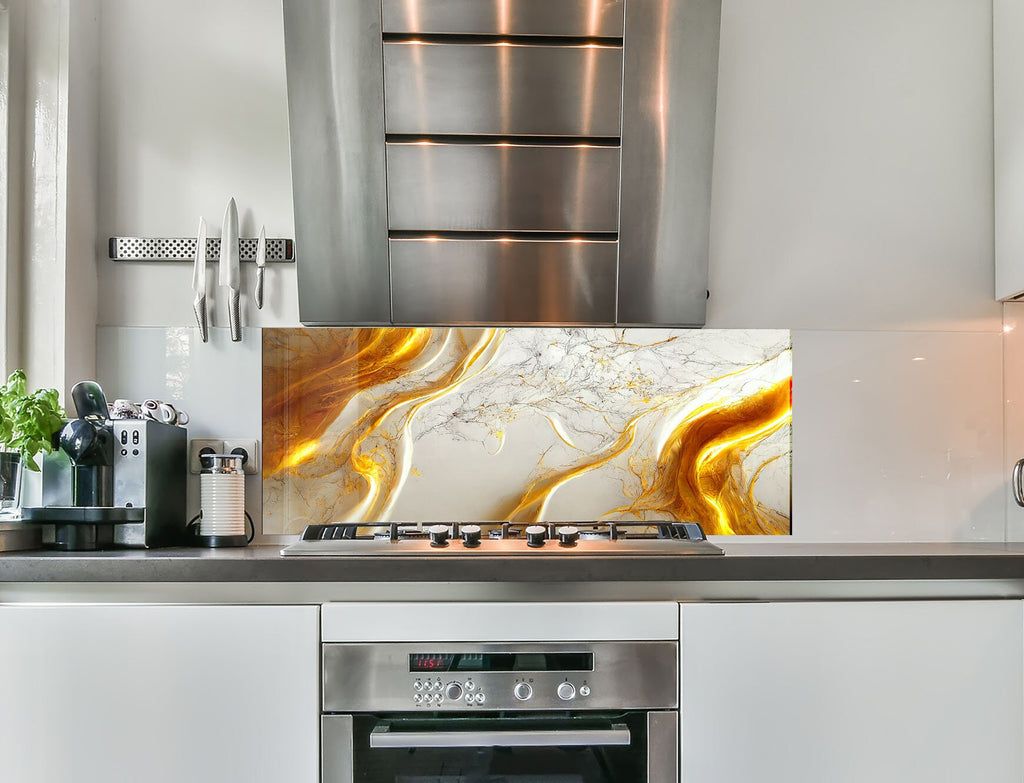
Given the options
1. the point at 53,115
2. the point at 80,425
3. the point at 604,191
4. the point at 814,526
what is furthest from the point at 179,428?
the point at 814,526

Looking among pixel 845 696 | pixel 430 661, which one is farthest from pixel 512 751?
pixel 845 696

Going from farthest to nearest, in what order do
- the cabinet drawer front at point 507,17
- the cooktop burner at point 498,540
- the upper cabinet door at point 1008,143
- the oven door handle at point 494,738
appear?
the upper cabinet door at point 1008,143 < the cabinet drawer front at point 507,17 < the cooktop burner at point 498,540 < the oven door handle at point 494,738

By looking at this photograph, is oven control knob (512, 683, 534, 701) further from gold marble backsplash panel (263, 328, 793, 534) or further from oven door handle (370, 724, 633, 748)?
gold marble backsplash panel (263, 328, 793, 534)

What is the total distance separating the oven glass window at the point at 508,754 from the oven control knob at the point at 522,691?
0.13 ft

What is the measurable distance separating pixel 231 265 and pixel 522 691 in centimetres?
123

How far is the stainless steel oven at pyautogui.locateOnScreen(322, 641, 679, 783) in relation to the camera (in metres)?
1.46

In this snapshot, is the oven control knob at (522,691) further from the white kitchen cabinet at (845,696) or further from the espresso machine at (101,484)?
the espresso machine at (101,484)

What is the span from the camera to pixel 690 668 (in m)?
1.49

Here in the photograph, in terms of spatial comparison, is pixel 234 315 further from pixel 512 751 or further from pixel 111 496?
pixel 512 751

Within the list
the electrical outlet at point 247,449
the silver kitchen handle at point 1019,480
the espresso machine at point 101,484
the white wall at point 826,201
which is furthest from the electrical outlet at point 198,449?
the silver kitchen handle at point 1019,480

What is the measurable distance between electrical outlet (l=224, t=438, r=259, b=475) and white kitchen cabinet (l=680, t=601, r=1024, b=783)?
1120mm

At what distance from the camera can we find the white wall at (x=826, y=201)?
2.08 meters

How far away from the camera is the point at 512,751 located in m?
1.47

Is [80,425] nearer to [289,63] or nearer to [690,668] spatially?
[289,63]
